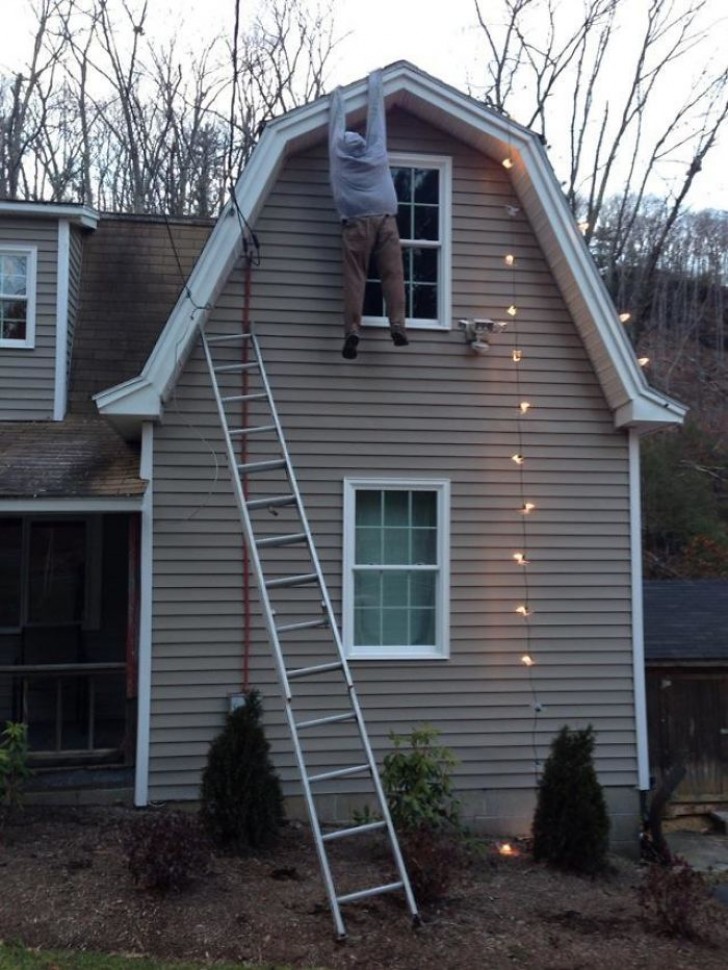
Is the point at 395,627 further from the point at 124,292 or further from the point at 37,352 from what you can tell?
the point at 124,292

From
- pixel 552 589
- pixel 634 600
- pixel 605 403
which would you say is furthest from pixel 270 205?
pixel 634 600

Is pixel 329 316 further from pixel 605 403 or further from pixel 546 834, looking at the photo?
pixel 546 834

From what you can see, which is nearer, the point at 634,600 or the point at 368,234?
the point at 368,234

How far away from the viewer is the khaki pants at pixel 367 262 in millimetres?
8203

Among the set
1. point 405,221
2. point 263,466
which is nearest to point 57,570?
point 263,466

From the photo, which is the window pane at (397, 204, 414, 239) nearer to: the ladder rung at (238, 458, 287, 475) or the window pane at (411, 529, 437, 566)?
the ladder rung at (238, 458, 287, 475)

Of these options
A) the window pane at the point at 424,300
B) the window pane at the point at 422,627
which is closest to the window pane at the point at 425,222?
the window pane at the point at 424,300

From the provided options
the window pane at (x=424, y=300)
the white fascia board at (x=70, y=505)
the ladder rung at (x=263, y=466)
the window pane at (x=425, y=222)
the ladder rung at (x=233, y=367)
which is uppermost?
the window pane at (x=425, y=222)

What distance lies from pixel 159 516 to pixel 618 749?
4.62 m

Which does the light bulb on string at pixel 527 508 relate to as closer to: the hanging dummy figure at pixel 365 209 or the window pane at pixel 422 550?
the window pane at pixel 422 550

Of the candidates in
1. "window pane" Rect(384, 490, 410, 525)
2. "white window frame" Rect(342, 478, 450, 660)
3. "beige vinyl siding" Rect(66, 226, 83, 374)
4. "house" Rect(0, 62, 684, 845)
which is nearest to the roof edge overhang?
"beige vinyl siding" Rect(66, 226, 83, 374)

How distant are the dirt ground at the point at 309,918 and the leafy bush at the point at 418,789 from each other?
42 centimetres

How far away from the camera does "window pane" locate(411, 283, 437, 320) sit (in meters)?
8.96

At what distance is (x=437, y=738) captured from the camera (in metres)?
8.45
